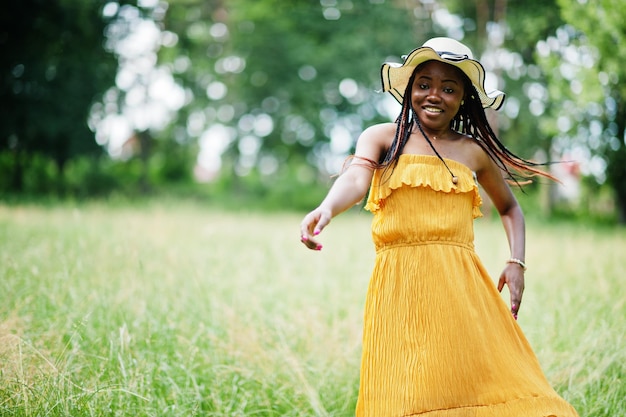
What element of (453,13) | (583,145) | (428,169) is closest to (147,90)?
(453,13)

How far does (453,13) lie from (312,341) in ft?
61.7

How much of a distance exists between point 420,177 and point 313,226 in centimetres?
51

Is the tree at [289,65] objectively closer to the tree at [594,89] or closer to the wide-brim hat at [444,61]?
the tree at [594,89]

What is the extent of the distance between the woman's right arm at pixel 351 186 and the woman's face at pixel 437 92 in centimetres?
16

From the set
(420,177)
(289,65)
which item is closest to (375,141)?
(420,177)

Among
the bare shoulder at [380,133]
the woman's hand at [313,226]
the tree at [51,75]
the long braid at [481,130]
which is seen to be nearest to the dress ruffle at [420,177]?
the bare shoulder at [380,133]

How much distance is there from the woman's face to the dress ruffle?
0.16 meters

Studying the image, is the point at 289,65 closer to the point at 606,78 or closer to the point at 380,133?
the point at 606,78

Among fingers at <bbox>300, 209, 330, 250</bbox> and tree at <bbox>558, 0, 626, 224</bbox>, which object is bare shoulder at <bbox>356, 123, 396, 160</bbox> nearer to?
fingers at <bbox>300, 209, 330, 250</bbox>

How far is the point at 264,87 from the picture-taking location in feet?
66.9

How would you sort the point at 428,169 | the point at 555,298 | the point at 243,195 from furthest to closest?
the point at 243,195 < the point at 555,298 < the point at 428,169

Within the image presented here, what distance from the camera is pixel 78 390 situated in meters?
2.61

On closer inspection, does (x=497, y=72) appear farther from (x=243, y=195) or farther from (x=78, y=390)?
(x=78, y=390)

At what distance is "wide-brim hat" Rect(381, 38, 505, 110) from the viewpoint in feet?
A: 7.11
